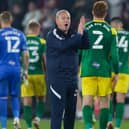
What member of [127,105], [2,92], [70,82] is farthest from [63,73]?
[127,105]

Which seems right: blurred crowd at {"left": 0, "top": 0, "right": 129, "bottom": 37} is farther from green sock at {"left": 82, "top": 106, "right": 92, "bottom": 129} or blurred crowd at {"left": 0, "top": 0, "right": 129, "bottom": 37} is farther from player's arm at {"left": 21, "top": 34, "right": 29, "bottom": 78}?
green sock at {"left": 82, "top": 106, "right": 92, "bottom": 129}

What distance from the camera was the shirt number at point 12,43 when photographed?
49.3ft

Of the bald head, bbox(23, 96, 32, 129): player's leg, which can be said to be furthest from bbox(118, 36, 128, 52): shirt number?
the bald head

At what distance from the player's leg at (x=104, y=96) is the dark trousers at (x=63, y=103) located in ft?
4.18

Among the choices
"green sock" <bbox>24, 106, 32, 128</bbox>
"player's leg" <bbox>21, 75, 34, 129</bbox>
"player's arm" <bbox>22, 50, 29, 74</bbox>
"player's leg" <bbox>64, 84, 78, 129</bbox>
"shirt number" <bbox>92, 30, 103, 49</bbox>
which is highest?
"shirt number" <bbox>92, 30, 103, 49</bbox>

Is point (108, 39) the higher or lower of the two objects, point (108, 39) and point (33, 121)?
the higher

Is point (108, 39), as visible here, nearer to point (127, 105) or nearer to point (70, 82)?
point (70, 82)

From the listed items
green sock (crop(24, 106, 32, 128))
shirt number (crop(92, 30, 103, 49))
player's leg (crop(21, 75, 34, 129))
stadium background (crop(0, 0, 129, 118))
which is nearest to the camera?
shirt number (crop(92, 30, 103, 49))

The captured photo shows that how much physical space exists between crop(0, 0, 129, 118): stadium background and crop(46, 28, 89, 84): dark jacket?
312 inches

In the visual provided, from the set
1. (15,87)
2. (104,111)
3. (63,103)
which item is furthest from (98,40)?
(15,87)

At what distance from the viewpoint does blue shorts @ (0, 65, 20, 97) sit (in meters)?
15.0

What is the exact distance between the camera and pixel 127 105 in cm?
1998

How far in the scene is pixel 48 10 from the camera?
68.3ft

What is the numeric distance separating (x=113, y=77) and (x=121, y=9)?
6.75 meters
